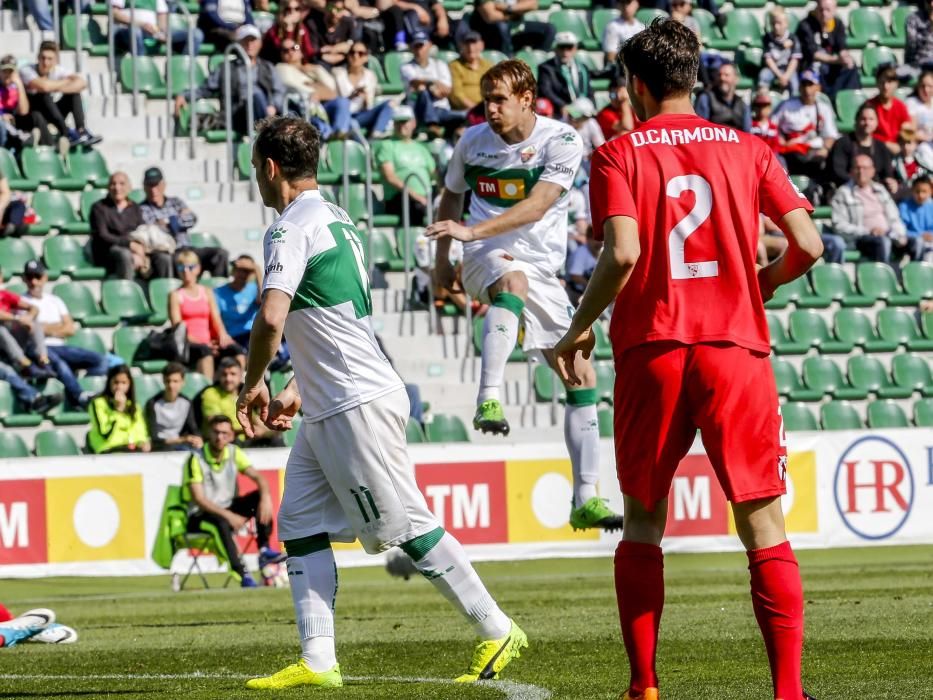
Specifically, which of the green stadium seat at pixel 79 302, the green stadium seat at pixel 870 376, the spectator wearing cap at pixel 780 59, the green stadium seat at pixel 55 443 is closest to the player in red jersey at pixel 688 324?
the green stadium seat at pixel 55 443

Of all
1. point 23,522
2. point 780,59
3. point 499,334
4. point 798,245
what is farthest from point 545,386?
point 798,245

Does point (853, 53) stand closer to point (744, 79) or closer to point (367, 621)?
point (744, 79)

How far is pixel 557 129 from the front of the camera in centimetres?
956

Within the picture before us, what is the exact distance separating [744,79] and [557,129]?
14.1 metres

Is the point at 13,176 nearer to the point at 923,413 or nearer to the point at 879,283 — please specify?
the point at 879,283

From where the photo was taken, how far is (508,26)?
22.1 metres

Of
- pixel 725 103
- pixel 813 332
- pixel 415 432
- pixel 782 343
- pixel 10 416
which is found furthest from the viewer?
pixel 725 103

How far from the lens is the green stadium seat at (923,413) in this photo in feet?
62.2

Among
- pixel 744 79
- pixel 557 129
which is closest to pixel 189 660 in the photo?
pixel 557 129

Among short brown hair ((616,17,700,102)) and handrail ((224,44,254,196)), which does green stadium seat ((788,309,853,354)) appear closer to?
handrail ((224,44,254,196))

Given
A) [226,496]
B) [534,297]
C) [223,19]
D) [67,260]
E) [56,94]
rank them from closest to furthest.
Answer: [534,297] < [226,496] < [67,260] < [56,94] < [223,19]

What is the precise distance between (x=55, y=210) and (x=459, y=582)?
1281 centimetres

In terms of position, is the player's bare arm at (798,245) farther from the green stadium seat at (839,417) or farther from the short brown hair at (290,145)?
the green stadium seat at (839,417)

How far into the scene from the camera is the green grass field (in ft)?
22.4
